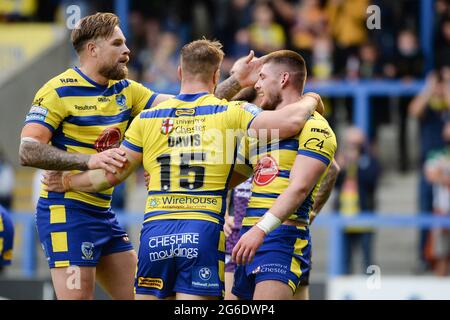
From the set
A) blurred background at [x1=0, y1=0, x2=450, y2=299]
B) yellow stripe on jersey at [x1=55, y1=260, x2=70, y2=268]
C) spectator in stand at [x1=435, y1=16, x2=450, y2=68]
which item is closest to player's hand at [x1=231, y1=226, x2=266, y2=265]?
yellow stripe on jersey at [x1=55, y1=260, x2=70, y2=268]

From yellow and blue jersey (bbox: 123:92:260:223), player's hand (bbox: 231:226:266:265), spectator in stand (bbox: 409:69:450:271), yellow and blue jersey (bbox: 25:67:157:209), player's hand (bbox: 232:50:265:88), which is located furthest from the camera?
spectator in stand (bbox: 409:69:450:271)

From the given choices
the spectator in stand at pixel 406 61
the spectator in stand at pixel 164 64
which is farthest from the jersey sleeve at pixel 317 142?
the spectator in stand at pixel 164 64

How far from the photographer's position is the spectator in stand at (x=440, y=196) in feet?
46.6

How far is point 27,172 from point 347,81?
16.7 feet

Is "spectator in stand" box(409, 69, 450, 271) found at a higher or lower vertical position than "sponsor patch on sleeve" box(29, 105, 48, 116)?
higher

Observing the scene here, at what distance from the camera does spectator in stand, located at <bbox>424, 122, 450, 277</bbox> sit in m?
14.2

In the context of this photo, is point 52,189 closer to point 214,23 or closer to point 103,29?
point 103,29

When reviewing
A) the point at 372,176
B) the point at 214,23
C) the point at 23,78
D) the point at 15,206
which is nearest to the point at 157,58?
the point at 214,23

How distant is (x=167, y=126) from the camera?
7051mm

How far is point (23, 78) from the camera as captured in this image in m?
15.7

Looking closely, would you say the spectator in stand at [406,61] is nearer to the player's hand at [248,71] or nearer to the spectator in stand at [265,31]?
the spectator in stand at [265,31]

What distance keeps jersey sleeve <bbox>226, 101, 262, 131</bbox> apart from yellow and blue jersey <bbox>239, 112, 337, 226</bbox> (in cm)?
15

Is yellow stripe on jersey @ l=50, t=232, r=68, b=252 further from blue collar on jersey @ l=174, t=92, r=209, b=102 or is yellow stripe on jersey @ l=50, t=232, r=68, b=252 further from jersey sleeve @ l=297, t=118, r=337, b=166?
jersey sleeve @ l=297, t=118, r=337, b=166

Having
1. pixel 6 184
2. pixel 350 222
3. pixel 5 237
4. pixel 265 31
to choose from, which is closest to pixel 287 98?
pixel 5 237
